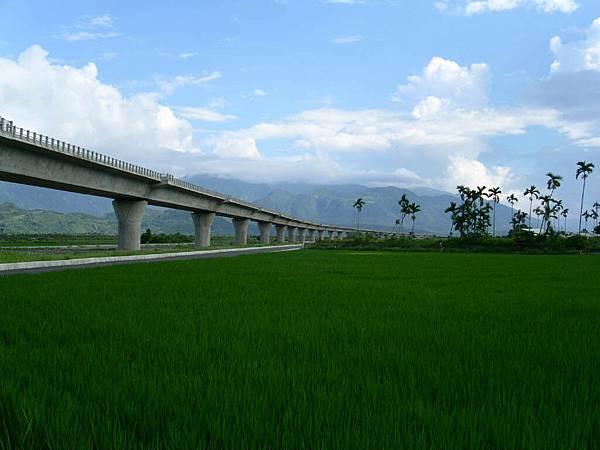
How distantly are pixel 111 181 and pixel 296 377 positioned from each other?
43.9 m

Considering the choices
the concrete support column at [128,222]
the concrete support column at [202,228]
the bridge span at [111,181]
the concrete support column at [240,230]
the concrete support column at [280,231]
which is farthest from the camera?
the concrete support column at [280,231]

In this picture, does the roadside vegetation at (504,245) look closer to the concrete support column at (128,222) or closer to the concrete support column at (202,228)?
the concrete support column at (202,228)

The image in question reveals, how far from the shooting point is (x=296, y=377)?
527 centimetres

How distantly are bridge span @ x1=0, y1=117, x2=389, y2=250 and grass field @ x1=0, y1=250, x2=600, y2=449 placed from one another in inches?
982

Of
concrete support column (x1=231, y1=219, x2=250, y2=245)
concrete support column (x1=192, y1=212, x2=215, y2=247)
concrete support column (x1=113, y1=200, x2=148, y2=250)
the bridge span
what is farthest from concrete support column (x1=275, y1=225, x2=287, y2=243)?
concrete support column (x1=113, y1=200, x2=148, y2=250)

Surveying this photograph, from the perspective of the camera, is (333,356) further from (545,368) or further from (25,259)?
(25,259)

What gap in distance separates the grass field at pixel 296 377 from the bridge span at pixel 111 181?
81.8ft

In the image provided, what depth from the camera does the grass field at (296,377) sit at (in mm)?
3680

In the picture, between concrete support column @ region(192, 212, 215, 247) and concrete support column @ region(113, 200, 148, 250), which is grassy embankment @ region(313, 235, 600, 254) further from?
concrete support column @ region(113, 200, 148, 250)

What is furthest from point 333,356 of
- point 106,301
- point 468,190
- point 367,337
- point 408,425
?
point 468,190

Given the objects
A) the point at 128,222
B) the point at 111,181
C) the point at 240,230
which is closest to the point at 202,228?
the point at 240,230

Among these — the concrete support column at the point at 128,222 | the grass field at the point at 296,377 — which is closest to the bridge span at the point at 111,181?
the concrete support column at the point at 128,222

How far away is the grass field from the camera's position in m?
3.68

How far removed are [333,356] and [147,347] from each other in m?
2.52
